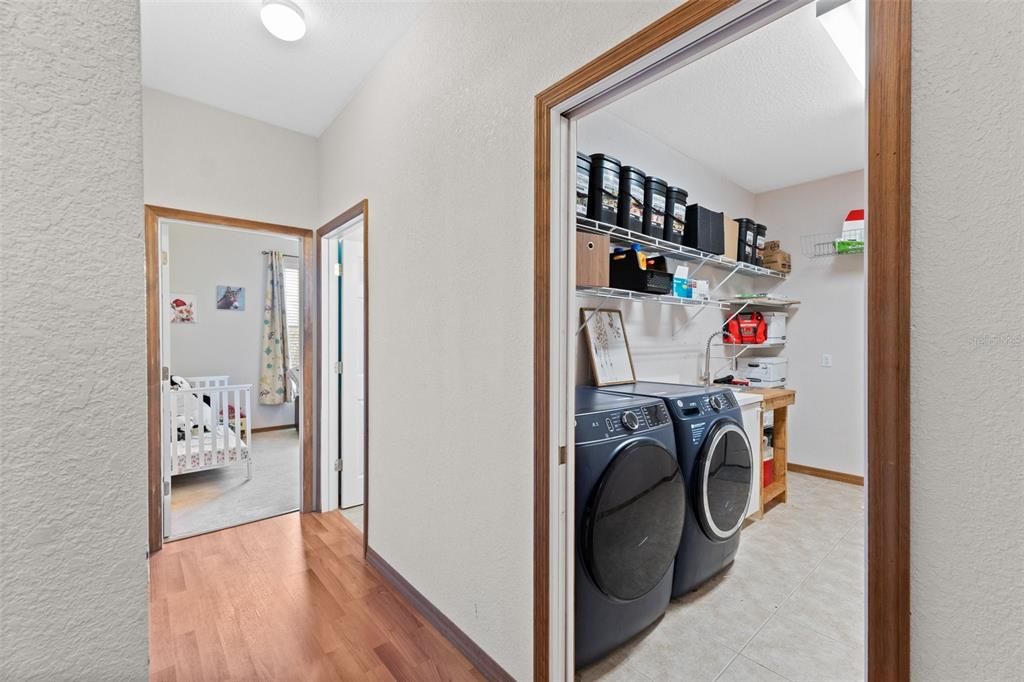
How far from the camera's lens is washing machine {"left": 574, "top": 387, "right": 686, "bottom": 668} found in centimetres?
164

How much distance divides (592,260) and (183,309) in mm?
5451

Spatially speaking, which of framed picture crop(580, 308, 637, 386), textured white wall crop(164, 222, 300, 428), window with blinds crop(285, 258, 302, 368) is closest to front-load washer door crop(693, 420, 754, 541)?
framed picture crop(580, 308, 637, 386)

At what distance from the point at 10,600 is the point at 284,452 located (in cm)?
512

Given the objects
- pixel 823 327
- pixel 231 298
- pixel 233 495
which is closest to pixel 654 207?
pixel 823 327

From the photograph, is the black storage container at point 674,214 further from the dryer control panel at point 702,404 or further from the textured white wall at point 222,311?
the textured white wall at point 222,311

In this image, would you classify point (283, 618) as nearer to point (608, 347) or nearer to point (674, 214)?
point (608, 347)

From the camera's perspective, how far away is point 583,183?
2.01 m

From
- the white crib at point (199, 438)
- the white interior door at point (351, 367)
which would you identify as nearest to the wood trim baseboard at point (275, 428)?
the white crib at point (199, 438)

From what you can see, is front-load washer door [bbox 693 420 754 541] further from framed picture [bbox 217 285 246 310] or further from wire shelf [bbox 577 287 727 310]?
framed picture [bbox 217 285 246 310]

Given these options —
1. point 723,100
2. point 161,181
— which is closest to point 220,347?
point 161,181

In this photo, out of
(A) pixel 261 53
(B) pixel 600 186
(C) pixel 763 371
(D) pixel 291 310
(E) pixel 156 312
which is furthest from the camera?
(D) pixel 291 310

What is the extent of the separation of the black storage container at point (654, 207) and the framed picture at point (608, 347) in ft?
1.71

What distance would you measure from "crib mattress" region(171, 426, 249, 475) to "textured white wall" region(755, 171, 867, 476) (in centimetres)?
498

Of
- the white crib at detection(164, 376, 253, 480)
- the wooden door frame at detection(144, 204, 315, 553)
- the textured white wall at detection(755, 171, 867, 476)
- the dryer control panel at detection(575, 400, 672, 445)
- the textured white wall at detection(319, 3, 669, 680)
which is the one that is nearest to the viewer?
the textured white wall at detection(319, 3, 669, 680)
